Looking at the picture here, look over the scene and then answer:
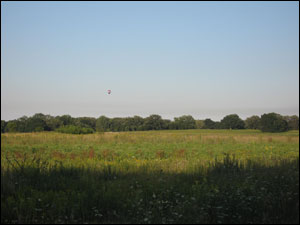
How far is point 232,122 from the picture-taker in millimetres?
59781

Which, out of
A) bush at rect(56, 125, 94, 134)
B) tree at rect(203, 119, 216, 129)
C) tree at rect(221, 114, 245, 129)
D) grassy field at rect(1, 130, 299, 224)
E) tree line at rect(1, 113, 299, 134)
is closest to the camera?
grassy field at rect(1, 130, 299, 224)

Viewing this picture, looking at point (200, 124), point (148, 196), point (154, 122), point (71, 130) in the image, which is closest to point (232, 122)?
point (200, 124)

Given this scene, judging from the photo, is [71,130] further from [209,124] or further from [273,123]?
[209,124]

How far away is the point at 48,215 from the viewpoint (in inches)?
192

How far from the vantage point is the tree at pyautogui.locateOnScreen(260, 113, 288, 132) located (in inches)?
1075

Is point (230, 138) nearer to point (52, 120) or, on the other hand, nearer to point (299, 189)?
point (52, 120)

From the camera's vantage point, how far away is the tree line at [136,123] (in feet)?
52.7

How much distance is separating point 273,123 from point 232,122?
31545mm

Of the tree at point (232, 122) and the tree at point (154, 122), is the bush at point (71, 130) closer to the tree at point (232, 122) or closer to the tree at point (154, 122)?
the tree at point (154, 122)

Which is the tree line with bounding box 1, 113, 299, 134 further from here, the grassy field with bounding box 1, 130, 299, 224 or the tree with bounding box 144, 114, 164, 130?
the grassy field with bounding box 1, 130, 299, 224

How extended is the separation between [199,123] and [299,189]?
70379mm

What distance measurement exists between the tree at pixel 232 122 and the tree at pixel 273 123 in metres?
27.4

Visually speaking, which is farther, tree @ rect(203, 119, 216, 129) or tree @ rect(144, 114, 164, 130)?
tree @ rect(203, 119, 216, 129)

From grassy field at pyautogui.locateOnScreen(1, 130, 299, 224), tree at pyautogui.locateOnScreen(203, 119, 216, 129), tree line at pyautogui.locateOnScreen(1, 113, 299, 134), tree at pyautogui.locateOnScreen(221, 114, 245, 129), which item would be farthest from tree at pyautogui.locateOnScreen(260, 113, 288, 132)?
tree at pyautogui.locateOnScreen(203, 119, 216, 129)
